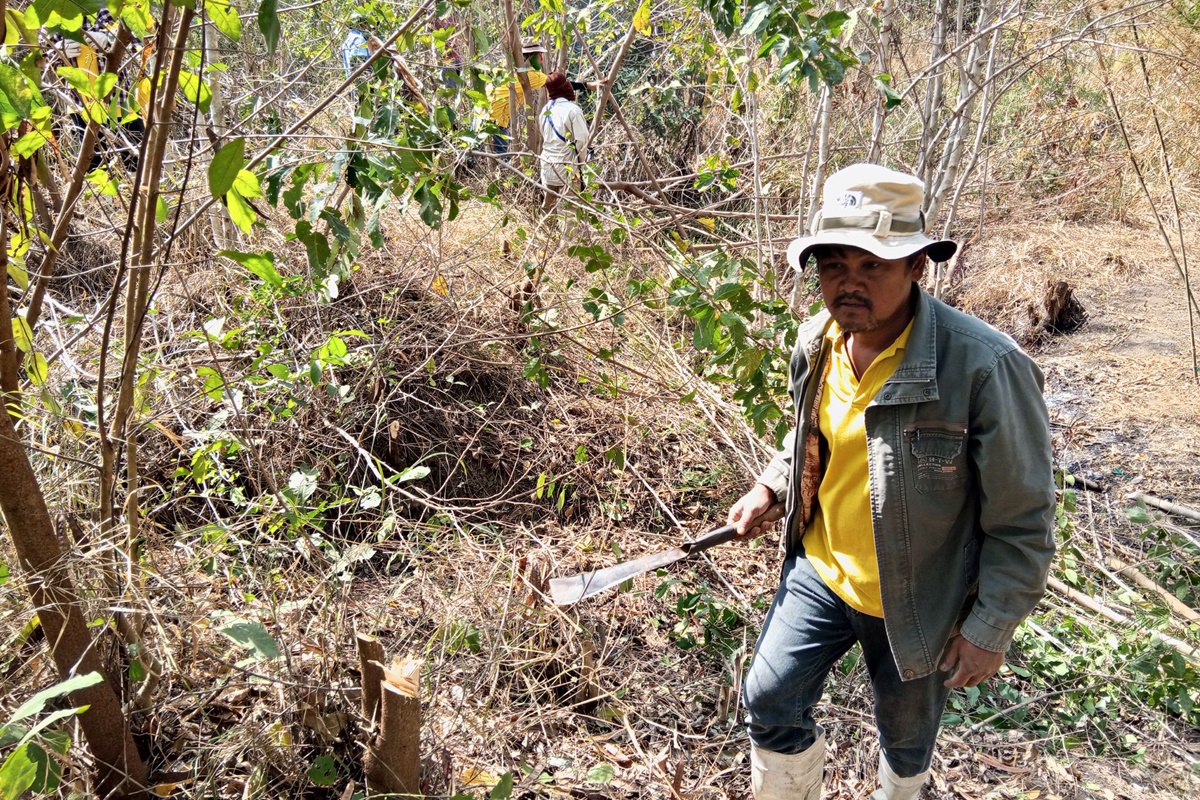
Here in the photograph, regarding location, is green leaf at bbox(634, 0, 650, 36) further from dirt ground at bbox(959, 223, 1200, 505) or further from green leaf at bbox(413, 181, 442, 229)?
dirt ground at bbox(959, 223, 1200, 505)

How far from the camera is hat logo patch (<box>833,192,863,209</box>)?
1.93 meters

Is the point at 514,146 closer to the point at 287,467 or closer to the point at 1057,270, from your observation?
the point at 287,467

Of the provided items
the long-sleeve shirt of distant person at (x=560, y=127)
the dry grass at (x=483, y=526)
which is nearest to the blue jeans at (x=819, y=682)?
the dry grass at (x=483, y=526)

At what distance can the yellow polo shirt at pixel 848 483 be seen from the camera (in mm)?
2105

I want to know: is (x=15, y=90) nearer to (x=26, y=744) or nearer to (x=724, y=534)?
(x=26, y=744)

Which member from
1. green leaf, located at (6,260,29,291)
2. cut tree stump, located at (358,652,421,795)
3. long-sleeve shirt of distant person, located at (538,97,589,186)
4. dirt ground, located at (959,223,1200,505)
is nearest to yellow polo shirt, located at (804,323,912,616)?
cut tree stump, located at (358,652,421,795)

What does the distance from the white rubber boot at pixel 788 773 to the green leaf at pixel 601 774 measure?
407mm

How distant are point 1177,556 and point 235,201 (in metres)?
4.07

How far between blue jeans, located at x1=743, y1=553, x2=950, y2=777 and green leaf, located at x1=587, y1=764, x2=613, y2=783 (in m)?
0.43

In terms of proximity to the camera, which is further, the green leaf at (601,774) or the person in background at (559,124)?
the person in background at (559,124)

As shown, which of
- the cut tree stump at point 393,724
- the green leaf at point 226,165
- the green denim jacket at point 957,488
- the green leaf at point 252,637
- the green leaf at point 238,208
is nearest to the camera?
the green leaf at point 226,165

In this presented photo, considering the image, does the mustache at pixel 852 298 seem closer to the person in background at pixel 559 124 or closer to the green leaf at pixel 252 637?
the green leaf at pixel 252 637

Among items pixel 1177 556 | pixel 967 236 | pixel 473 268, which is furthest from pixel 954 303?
pixel 473 268

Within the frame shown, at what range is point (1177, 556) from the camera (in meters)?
3.89
